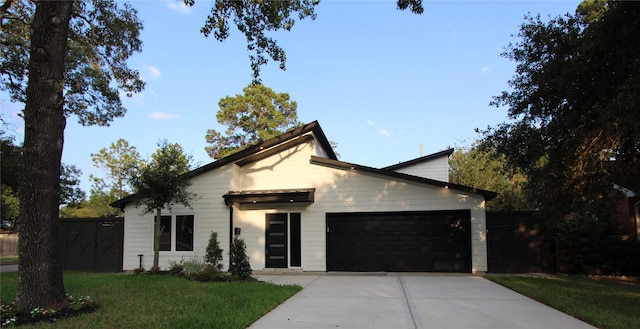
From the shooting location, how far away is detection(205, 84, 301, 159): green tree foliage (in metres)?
36.2

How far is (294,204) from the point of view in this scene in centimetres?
1561

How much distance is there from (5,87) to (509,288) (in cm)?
1717

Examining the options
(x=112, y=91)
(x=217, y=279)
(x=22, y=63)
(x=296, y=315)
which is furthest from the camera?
(x=112, y=91)

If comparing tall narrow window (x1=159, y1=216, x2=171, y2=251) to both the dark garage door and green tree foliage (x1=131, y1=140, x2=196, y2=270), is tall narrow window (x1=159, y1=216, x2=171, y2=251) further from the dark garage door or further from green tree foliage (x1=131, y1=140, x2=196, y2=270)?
the dark garage door

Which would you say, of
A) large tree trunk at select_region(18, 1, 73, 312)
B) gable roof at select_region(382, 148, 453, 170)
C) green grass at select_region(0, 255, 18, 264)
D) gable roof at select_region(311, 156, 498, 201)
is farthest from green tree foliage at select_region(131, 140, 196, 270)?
green grass at select_region(0, 255, 18, 264)

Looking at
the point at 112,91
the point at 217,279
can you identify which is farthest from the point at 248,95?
the point at 217,279

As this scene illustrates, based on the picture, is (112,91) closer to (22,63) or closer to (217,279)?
(22,63)

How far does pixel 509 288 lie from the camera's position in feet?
33.9

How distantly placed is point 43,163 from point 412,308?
7131 millimetres

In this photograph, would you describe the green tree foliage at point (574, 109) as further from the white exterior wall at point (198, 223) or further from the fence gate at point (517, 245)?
the white exterior wall at point (198, 223)

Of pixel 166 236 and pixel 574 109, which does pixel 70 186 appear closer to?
pixel 166 236

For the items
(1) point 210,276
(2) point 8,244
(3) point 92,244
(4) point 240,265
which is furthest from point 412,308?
(2) point 8,244

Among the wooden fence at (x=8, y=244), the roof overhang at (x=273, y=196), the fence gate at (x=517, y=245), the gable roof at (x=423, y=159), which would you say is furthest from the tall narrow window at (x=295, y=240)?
the wooden fence at (x=8, y=244)

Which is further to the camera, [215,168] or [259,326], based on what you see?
[215,168]
